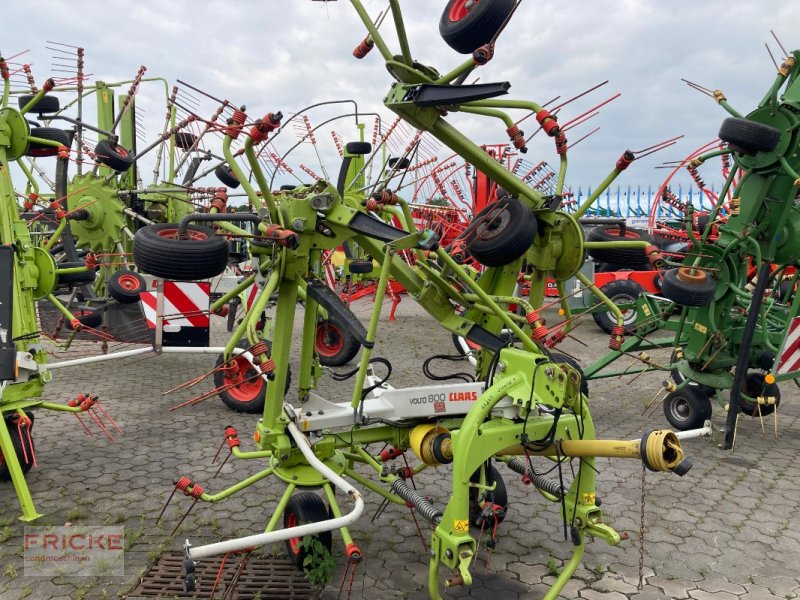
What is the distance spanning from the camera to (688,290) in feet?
18.3

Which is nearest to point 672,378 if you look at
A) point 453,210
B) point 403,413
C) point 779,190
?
point 779,190

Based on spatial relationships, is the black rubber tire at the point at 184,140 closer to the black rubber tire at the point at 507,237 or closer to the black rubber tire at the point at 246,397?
the black rubber tire at the point at 246,397

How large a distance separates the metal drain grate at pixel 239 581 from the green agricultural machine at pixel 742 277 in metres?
3.50

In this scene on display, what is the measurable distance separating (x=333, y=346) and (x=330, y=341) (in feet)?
0.28

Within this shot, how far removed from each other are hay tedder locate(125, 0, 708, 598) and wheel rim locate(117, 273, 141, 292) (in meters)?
4.77

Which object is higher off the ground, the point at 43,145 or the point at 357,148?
the point at 357,148

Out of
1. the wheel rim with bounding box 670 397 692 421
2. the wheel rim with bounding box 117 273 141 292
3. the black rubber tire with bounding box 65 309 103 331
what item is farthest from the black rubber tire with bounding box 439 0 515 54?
the black rubber tire with bounding box 65 309 103 331

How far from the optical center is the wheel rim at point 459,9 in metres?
3.54

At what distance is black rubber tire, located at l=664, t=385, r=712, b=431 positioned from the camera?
636 cm

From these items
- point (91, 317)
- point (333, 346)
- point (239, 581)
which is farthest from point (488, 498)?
point (91, 317)

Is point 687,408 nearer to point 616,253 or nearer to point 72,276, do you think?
point 616,253

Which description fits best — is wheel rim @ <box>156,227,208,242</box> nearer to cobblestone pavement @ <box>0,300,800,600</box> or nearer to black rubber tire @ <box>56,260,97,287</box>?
cobblestone pavement @ <box>0,300,800,600</box>

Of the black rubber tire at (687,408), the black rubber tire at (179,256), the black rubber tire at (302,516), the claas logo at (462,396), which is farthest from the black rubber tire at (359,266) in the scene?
the black rubber tire at (179,256)

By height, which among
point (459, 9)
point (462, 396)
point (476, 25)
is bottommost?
point (462, 396)
